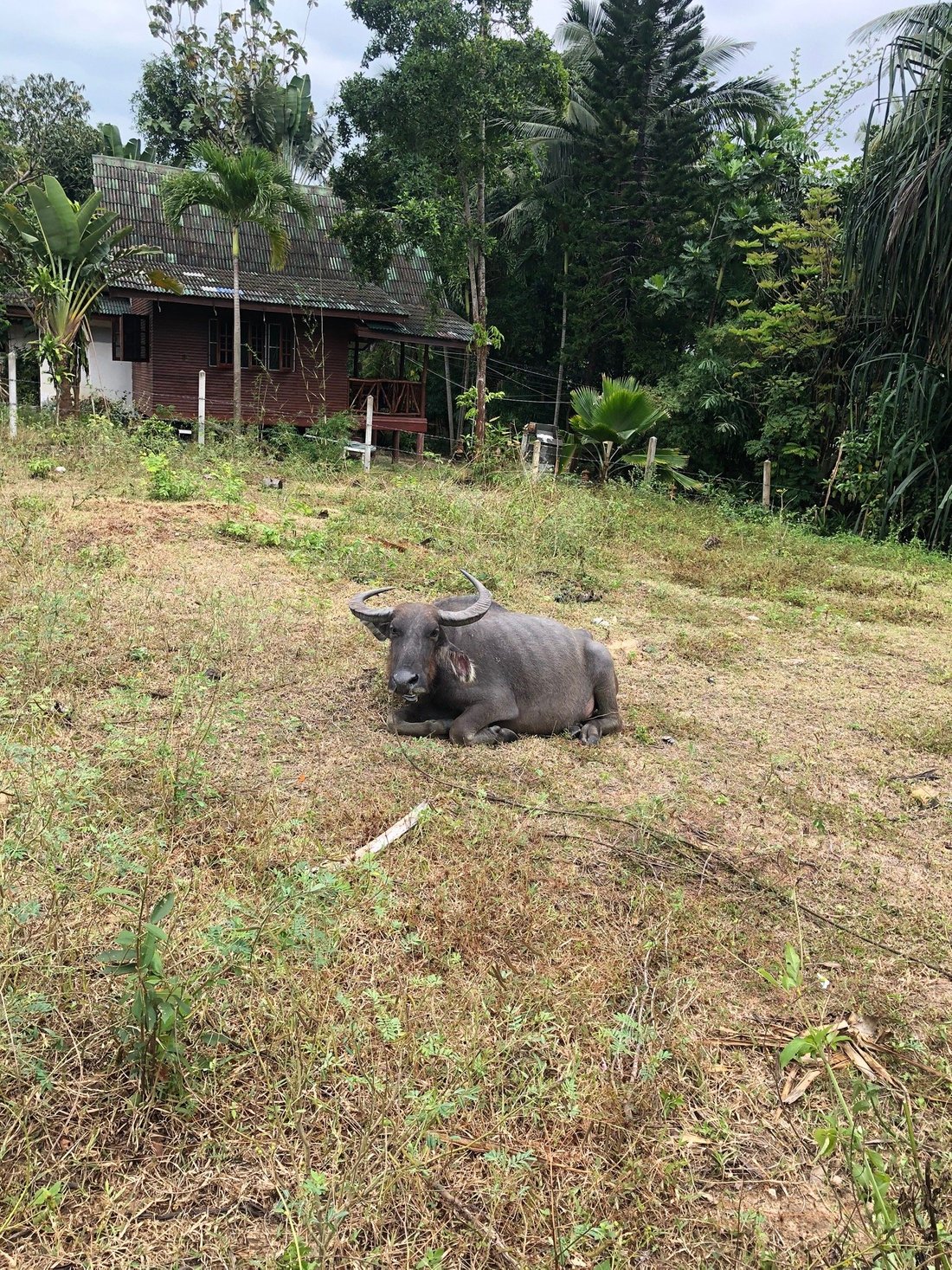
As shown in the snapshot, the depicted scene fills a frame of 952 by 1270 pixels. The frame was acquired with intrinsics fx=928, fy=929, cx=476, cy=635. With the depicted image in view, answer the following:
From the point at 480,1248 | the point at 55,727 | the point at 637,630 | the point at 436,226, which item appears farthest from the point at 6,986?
the point at 436,226

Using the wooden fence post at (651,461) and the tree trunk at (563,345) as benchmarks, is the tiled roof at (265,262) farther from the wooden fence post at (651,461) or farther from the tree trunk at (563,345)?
the wooden fence post at (651,461)

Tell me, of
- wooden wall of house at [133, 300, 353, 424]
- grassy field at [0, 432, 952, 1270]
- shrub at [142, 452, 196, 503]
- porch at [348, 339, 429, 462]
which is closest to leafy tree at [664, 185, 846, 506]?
porch at [348, 339, 429, 462]

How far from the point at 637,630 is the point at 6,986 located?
17.1 feet

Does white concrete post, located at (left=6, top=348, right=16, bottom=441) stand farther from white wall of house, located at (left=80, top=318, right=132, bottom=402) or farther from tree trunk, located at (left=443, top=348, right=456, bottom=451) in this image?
tree trunk, located at (left=443, top=348, right=456, bottom=451)

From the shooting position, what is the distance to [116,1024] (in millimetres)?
2172

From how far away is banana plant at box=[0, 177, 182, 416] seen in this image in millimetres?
12297

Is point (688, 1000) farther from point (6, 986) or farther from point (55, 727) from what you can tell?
point (55, 727)

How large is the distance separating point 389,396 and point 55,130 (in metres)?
14.4

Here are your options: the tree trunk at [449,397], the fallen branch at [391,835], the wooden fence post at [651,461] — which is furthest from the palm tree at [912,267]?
the tree trunk at [449,397]

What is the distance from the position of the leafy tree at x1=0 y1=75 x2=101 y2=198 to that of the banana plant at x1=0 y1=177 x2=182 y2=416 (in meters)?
12.8

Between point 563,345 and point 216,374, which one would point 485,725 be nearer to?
point 216,374

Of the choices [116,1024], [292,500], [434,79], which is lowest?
[116,1024]

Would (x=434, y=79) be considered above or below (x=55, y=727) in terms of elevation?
above

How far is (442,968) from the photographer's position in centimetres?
261
